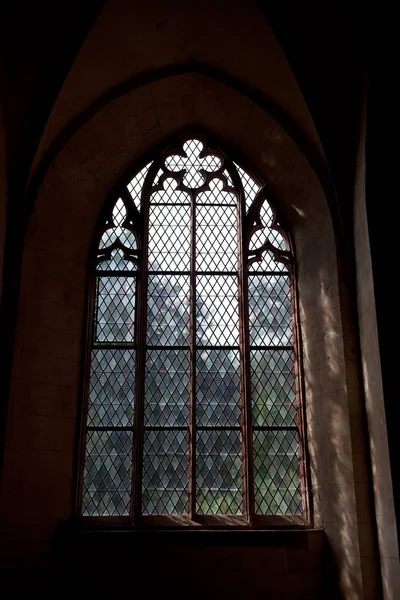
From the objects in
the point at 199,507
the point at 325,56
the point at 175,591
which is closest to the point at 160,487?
the point at 199,507

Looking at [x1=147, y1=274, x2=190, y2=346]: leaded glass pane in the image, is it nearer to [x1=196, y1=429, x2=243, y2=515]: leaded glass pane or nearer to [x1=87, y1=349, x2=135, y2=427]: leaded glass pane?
[x1=87, y1=349, x2=135, y2=427]: leaded glass pane

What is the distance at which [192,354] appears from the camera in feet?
20.9

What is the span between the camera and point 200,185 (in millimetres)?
7141

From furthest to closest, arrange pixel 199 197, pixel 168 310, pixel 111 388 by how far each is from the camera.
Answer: pixel 199 197 → pixel 168 310 → pixel 111 388

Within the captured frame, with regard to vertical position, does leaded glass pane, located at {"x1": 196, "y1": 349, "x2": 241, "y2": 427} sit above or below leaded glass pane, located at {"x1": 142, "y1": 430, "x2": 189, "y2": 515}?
above

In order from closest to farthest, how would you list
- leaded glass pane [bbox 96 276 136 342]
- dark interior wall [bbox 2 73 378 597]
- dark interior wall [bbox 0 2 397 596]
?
dark interior wall [bbox 2 73 378 597] → dark interior wall [bbox 0 2 397 596] → leaded glass pane [bbox 96 276 136 342]

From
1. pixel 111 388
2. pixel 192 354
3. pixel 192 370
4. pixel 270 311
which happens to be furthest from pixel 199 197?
pixel 111 388

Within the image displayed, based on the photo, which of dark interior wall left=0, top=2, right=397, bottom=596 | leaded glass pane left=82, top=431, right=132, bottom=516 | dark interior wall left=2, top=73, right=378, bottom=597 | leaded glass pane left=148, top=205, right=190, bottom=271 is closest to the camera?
dark interior wall left=2, top=73, right=378, bottom=597

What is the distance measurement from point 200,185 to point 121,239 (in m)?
1.01

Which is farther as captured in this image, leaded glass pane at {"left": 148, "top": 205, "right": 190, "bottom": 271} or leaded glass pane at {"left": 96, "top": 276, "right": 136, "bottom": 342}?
leaded glass pane at {"left": 148, "top": 205, "right": 190, "bottom": 271}

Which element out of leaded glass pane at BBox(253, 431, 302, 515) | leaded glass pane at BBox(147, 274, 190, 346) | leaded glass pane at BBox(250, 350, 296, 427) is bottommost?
leaded glass pane at BBox(253, 431, 302, 515)

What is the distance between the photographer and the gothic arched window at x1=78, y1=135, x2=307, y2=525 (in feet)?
19.6

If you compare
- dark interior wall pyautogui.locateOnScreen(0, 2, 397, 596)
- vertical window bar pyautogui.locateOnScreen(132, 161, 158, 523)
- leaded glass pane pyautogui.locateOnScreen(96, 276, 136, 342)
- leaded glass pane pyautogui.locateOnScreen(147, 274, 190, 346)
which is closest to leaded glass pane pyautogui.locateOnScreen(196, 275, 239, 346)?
leaded glass pane pyautogui.locateOnScreen(147, 274, 190, 346)

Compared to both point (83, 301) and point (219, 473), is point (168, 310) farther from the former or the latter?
point (219, 473)
